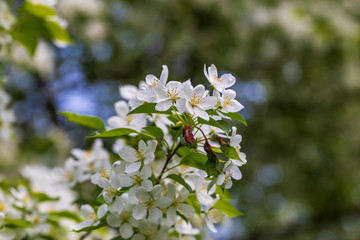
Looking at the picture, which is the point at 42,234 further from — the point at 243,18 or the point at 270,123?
the point at 270,123

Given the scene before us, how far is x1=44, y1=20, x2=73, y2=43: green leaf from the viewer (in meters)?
1.71

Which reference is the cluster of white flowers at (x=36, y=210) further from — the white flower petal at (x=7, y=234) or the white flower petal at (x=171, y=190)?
the white flower petal at (x=171, y=190)

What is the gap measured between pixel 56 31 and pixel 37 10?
0.13 metres

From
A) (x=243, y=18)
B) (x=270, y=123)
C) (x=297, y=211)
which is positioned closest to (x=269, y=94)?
(x=270, y=123)

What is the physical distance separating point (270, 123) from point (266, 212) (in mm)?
1304

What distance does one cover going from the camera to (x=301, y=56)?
4.46 meters

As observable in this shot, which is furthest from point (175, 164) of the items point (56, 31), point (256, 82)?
point (256, 82)

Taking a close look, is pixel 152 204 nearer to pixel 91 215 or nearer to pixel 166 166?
pixel 166 166

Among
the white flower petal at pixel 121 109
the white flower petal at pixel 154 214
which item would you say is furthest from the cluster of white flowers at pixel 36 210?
the white flower petal at pixel 154 214

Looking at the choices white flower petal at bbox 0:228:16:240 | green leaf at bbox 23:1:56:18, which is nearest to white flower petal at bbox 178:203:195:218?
white flower petal at bbox 0:228:16:240

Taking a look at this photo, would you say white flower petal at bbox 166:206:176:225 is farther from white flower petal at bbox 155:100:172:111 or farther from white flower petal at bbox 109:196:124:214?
white flower petal at bbox 155:100:172:111

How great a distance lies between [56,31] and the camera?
1740mm

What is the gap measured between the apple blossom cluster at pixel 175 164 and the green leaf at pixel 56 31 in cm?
86

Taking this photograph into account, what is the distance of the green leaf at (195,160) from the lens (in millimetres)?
925
